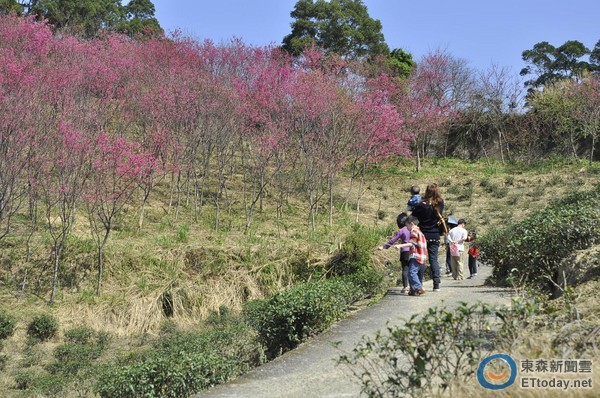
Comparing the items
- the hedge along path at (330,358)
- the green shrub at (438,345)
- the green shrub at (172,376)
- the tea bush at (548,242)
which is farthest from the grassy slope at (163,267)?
the green shrub at (438,345)

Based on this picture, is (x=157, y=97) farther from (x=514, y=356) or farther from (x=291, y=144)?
(x=514, y=356)

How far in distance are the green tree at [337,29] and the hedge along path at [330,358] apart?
27112 millimetres

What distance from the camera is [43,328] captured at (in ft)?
44.4

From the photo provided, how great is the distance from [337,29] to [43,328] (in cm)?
2635

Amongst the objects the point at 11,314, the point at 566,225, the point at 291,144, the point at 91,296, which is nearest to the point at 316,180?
the point at 291,144

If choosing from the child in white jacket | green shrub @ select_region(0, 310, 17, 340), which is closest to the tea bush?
the child in white jacket

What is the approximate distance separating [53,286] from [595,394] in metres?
13.2

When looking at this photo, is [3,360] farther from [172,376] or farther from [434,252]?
[434,252]

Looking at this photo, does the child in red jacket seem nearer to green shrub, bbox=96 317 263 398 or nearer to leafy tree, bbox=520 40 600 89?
green shrub, bbox=96 317 263 398

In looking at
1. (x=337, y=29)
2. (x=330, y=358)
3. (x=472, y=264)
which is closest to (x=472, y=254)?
(x=472, y=264)

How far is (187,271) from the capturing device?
16156 mm

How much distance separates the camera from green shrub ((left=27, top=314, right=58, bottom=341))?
13531 millimetres

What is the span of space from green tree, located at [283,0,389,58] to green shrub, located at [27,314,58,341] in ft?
81.2

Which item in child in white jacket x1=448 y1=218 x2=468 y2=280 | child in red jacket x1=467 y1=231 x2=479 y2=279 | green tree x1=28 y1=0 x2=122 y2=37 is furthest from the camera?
green tree x1=28 y1=0 x2=122 y2=37
